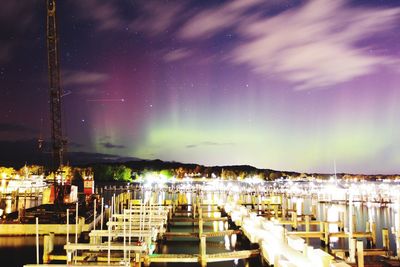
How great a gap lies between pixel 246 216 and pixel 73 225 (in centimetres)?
1328

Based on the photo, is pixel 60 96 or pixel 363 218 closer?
pixel 363 218

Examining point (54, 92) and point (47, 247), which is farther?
point (54, 92)

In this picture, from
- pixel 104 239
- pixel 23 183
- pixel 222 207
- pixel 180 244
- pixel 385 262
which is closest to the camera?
pixel 385 262

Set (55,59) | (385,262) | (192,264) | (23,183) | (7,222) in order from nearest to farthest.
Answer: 1. (385,262)
2. (192,264)
3. (7,222)
4. (55,59)
5. (23,183)

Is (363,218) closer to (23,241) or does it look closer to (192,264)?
(192,264)

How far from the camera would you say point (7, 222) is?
34.3 m

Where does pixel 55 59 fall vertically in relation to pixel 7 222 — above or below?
above

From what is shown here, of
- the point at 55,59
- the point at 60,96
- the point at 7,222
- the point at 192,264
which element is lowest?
the point at 192,264

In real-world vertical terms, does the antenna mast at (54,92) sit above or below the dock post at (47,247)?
above

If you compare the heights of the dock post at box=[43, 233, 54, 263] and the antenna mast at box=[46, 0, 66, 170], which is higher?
the antenna mast at box=[46, 0, 66, 170]

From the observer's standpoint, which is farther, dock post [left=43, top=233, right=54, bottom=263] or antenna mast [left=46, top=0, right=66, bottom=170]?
antenna mast [left=46, top=0, right=66, bottom=170]

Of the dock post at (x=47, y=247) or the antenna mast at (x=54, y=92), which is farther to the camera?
the antenna mast at (x=54, y=92)

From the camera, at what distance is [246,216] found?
3080 centimetres

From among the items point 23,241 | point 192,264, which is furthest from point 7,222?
point 192,264
